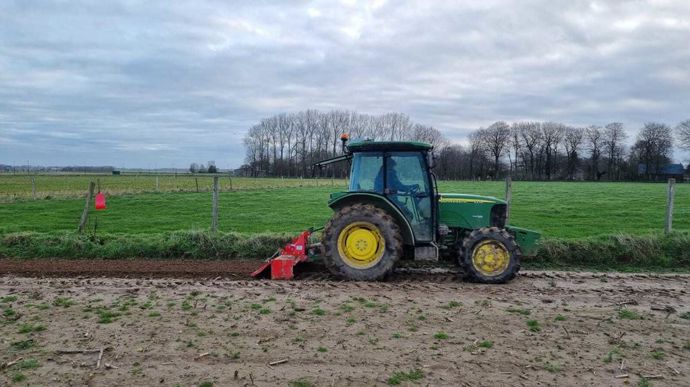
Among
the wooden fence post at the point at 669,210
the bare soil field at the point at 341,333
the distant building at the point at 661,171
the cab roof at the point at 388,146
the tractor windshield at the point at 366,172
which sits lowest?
the bare soil field at the point at 341,333

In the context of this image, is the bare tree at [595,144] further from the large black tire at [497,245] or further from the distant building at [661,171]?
the large black tire at [497,245]

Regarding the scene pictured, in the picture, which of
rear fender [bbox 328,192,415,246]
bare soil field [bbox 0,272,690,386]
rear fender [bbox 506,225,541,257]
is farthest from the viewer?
rear fender [bbox 506,225,541,257]

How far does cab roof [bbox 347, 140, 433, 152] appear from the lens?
7680 millimetres

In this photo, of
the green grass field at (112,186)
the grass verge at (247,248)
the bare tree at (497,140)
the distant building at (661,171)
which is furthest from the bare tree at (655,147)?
the grass verge at (247,248)

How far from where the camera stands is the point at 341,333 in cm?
521

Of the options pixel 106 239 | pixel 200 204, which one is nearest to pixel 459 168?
pixel 200 204

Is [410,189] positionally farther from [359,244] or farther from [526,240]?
[526,240]

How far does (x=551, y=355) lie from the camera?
4652 millimetres

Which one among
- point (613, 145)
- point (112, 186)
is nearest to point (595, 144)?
point (613, 145)

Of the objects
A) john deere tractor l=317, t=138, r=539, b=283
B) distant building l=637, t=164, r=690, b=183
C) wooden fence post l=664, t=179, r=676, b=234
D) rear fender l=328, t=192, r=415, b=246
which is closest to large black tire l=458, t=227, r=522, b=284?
john deere tractor l=317, t=138, r=539, b=283

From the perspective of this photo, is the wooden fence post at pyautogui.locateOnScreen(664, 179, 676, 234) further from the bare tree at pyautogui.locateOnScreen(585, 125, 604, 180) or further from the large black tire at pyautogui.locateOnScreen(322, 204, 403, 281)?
the bare tree at pyautogui.locateOnScreen(585, 125, 604, 180)

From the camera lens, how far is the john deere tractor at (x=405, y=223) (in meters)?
7.59

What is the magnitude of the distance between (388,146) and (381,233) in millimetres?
1342

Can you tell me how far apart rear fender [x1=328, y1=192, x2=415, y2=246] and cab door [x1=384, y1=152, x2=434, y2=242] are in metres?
0.16
